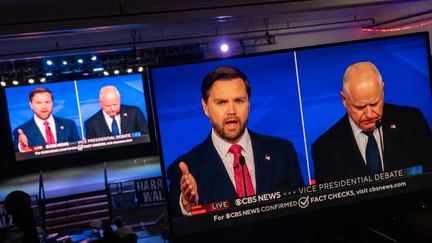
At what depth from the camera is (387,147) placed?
341 centimetres

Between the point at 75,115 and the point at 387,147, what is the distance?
9569 millimetres

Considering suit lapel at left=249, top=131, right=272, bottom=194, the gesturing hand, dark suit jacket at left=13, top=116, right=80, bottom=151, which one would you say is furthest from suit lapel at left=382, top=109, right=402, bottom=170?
dark suit jacket at left=13, top=116, right=80, bottom=151

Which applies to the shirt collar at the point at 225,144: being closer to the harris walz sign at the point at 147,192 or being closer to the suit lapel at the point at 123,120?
the harris walz sign at the point at 147,192

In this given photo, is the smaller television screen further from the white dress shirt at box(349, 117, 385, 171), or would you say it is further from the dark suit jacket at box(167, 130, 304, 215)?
the white dress shirt at box(349, 117, 385, 171)

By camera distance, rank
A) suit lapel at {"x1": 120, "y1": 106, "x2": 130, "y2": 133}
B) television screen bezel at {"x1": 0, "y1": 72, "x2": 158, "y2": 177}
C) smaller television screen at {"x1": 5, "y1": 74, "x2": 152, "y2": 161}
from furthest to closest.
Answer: television screen bezel at {"x1": 0, "y1": 72, "x2": 158, "y2": 177} → suit lapel at {"x1": 120, "y1": 106, "x2": 130, "y2": 133} → smaller television screen at {"x1": 5, "y1": 74, "x2": 152, "y2": 161}

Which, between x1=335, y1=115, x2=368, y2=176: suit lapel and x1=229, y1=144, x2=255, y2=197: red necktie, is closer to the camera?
x1=229, y1=144, x2=255, y2=197: red necktie

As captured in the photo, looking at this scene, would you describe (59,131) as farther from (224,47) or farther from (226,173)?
(226,173)

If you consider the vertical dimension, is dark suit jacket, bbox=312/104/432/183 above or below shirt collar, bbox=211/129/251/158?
below

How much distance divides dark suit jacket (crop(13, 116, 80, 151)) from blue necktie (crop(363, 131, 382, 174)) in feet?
31.2

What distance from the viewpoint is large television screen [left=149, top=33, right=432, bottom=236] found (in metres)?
3.12

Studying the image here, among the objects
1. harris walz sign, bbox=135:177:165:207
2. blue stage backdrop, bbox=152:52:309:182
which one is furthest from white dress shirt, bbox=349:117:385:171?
harris walz sign, bbox=135:177:165:207

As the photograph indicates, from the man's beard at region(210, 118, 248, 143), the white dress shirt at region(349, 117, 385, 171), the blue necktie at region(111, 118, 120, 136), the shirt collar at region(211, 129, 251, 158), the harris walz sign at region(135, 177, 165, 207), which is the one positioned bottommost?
the harris walz sign at region(135, 177, 165, 207)

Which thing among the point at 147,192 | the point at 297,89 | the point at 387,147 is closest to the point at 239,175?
the point at 297,89

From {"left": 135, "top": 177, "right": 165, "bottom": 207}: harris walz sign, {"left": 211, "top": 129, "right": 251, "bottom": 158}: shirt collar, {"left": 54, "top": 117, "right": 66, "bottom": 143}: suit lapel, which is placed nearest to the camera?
{"left": 211, "top": 129, "right": 251, "bottom": 158}: shirt collar
